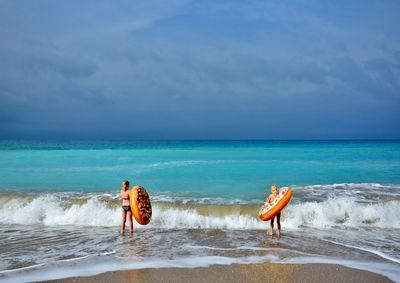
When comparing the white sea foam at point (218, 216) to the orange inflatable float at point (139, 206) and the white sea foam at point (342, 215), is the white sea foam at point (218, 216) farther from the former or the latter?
the orange inflatable float at point (139, 206)

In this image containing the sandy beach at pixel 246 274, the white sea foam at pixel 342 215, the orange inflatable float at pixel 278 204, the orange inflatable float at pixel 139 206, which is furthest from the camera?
the white sea foam at pixel 342 215

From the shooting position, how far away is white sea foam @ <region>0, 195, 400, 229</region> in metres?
11.1

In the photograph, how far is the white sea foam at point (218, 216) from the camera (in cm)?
1109

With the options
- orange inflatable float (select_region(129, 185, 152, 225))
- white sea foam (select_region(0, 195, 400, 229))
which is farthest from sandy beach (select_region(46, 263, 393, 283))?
white sea foam (select_region(0, 195, 400, 229))

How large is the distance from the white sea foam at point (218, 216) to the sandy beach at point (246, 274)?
435cm

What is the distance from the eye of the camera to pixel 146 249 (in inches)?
314

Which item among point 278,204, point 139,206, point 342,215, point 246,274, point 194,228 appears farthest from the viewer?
point 342,215

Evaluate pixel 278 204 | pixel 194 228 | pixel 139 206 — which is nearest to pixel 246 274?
pixel 278 204

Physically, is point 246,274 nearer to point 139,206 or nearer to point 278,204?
point 278,204

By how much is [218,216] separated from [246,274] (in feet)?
19.7

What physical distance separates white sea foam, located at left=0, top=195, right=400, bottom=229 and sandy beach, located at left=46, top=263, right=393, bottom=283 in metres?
4.35

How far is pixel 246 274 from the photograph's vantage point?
6.10 metres

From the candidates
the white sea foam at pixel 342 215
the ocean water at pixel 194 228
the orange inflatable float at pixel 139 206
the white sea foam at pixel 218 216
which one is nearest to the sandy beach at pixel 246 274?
the ocean water at pixel 194 228

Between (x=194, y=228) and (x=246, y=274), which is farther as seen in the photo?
(x=194, y=228)
